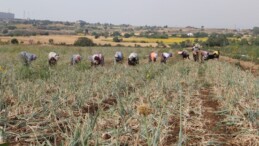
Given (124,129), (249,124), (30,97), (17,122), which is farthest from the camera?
(30,97)

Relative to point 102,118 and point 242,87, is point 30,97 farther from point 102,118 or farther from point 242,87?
point 242,87

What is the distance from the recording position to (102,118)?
17.0ft

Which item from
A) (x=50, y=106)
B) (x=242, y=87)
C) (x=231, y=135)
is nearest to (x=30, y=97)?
(x=50, y=106)

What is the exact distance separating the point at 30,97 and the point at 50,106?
589mm

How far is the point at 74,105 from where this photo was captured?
621cm

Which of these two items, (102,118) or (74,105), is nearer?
(102,118)

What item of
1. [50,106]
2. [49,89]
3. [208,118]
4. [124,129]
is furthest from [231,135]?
[49,89]

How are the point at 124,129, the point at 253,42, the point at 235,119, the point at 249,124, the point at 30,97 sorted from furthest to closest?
1. the point at 253,42
2. the point at 30,97
3. the point at 235,119
4. the point at 249,124
5. the point at 124,129

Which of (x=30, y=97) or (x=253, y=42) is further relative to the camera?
(x=253, y=42)

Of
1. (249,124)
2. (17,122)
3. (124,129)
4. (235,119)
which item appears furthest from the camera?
(235,119)

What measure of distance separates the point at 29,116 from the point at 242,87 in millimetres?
4538

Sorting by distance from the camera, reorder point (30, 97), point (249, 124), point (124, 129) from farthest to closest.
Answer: point (30, 97), point (249, 124), point (124, 129)

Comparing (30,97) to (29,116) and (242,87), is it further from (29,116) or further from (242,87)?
(242,87)

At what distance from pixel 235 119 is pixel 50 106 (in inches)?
104
